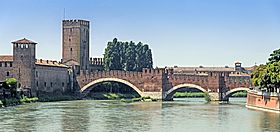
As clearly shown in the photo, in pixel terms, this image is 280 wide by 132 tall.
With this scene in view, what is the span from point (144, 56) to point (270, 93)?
31.0 m

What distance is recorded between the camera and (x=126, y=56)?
69438 millimetres

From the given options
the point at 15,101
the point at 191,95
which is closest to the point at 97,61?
the point at 191,95

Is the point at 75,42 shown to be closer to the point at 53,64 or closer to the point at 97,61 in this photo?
the point at 97,61

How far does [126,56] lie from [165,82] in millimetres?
11338

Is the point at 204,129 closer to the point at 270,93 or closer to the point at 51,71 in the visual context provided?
the point at 270,93

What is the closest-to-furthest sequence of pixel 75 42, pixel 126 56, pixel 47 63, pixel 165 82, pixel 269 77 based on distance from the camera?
pixel 269 77
pixel 165 82
pixel 47 63
pixel 126 56
pixel 75 42

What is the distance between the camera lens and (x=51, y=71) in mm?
61656

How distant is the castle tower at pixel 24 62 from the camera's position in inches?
2192

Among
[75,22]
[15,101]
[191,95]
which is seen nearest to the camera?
Result: [15,101]

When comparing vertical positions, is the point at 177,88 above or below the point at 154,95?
above

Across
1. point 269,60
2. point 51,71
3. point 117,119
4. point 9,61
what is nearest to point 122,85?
point 51,71

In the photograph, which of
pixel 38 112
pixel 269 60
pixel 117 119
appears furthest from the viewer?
pixel 269 60

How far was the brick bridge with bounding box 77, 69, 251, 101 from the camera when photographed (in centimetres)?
5653

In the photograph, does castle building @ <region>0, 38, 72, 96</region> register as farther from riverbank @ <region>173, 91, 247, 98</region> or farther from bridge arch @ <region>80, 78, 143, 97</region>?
riverbank @ <region>173, 91, 247, 98</region>
